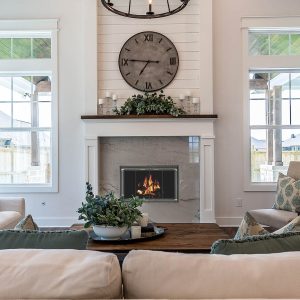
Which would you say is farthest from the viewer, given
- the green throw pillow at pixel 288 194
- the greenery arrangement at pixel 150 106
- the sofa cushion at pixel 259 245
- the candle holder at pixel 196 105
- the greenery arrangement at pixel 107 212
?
the candle holder at pixel 196 105

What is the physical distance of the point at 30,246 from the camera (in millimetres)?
1395

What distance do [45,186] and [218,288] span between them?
16.1 ft

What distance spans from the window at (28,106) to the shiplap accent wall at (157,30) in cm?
72

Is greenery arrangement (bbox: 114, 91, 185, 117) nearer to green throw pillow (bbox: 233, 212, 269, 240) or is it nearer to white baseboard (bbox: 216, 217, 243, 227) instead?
white baseboard (bbox: 216, 217, 243, 227)

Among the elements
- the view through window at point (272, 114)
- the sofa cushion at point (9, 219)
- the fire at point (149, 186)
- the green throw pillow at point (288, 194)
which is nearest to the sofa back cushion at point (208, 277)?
the sofa cushion at point (9, 219)

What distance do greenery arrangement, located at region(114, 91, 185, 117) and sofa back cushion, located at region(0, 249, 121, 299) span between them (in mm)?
4241

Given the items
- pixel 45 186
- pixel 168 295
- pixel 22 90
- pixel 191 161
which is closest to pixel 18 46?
pixel 22 90

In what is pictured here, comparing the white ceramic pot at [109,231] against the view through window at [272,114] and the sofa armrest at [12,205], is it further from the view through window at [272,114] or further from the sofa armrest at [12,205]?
the view through window at [272,114]

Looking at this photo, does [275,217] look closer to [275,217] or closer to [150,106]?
[275,217]

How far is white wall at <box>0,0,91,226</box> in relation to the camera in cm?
558

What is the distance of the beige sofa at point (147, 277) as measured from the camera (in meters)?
1.07

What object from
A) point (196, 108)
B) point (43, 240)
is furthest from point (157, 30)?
point (43, 240)

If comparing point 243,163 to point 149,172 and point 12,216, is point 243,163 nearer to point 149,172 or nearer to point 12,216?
point 149,172

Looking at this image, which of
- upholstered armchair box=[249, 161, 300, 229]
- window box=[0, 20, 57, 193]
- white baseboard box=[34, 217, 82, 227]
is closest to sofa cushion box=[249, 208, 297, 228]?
upholstered armchair box=[249, 161, 300, 229]
